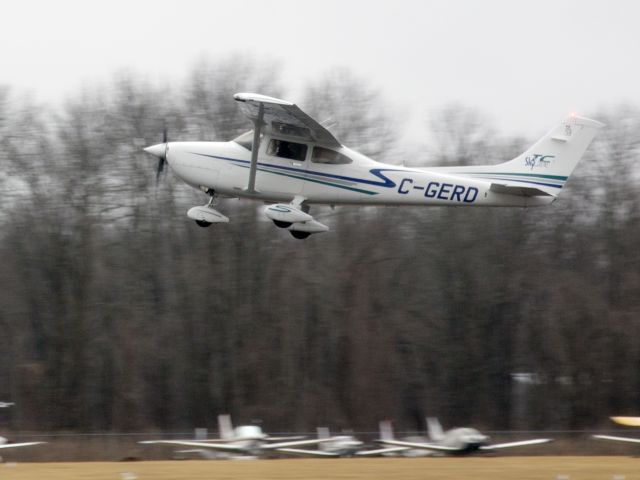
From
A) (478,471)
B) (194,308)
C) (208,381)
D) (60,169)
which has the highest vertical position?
(60,169)

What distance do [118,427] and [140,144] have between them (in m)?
9.46

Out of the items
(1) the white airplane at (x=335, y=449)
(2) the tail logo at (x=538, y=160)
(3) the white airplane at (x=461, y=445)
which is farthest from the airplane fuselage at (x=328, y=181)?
(3) the white airplane at (x=461, y=445)

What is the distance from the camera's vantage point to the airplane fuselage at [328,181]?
19.2 metres

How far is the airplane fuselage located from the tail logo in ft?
3.27

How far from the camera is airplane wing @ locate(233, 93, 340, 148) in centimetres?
1795

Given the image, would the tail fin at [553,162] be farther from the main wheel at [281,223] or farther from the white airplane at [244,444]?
the white airplane at [244,444]

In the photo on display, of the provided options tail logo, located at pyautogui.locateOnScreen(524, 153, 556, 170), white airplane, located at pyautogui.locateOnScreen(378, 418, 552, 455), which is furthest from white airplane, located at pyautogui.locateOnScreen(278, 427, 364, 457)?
tail logo, located at pyautogui.locateOnScreen(524, 153, 556, 170)

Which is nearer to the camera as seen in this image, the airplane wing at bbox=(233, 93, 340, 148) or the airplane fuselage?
the airplane wing at bbox=(233, 93, 340, 148)

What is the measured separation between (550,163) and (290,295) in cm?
1895

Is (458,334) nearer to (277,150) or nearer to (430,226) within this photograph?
(430,226)

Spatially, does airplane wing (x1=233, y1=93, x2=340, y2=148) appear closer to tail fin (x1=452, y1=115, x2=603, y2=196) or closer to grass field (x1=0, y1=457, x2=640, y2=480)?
tail fin (x1=452, y1=115, x2=603, y2=196)

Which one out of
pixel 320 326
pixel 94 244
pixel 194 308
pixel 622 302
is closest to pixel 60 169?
pixel 94 244

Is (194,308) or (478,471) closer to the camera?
(478,471)

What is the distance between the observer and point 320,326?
3809 cm
